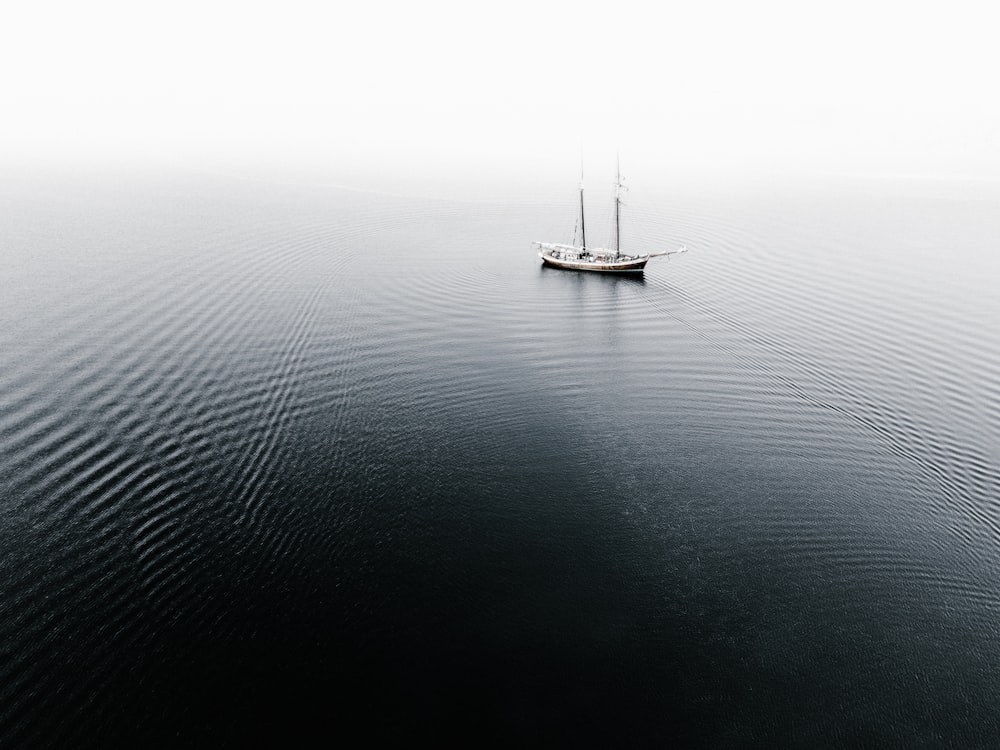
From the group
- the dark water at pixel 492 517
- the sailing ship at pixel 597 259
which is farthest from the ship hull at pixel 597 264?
the dark water at pixel 492 517

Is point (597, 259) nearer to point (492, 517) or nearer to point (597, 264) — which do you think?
point (597, 264)

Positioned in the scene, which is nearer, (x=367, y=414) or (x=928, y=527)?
(x=928, y=527)

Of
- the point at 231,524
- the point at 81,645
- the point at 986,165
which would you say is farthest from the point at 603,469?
the point at 986,165

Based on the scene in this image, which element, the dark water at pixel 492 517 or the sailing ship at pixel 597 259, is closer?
the dark water at pixel 492 517

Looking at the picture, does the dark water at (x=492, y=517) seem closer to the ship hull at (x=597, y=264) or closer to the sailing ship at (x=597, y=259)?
the ship hull at (x=597, y=264)

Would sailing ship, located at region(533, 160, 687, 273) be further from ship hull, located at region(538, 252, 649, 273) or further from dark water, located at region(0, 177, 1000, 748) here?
dark water, located at region(0, 177, 1000, 748)

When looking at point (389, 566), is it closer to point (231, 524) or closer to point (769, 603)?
point (231, 524)
